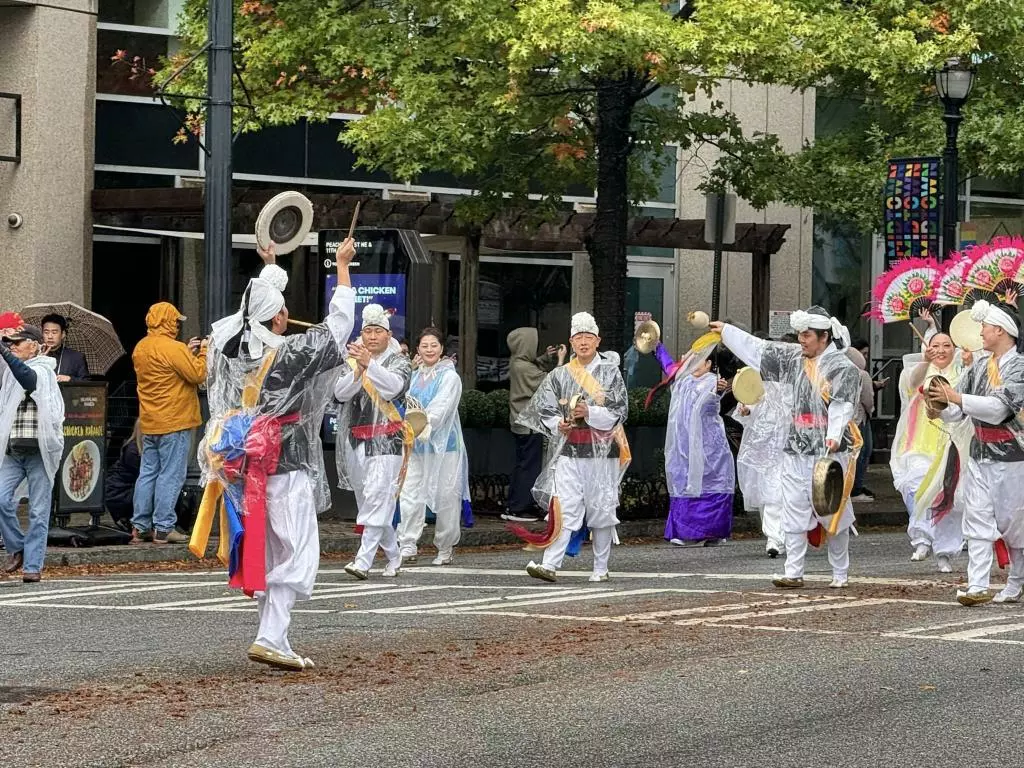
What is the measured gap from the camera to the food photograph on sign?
15.6 m

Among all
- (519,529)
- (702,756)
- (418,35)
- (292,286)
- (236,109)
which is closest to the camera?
(702,756)

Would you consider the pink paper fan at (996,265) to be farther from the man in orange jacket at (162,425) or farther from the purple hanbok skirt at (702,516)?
the man in orange jacket at (162,425)

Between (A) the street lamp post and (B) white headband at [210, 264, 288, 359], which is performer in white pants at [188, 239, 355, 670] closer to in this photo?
(B) white headband at [210, 264, 288, 359]

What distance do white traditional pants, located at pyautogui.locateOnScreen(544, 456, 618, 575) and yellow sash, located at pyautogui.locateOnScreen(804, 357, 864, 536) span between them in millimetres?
1605

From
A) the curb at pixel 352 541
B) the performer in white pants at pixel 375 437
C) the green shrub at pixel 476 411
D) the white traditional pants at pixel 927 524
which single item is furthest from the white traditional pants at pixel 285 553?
the green shrub at pixel 476 411

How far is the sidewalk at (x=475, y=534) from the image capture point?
15.2 meters

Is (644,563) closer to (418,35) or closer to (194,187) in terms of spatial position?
(418,35)

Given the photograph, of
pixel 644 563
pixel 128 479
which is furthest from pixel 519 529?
pixel 128 479

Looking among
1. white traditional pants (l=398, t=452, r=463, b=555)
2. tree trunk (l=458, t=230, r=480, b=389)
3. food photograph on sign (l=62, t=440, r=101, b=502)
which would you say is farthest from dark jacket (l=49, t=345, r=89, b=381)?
tree trunk (l=458, t=230, r=480, b=389)

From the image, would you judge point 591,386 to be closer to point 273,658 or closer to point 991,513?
point 991,513

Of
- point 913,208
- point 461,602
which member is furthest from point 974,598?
point 913,208

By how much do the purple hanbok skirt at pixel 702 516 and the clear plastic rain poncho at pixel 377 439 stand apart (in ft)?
12.9

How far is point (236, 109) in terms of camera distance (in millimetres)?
20484

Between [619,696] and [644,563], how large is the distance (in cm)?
709
